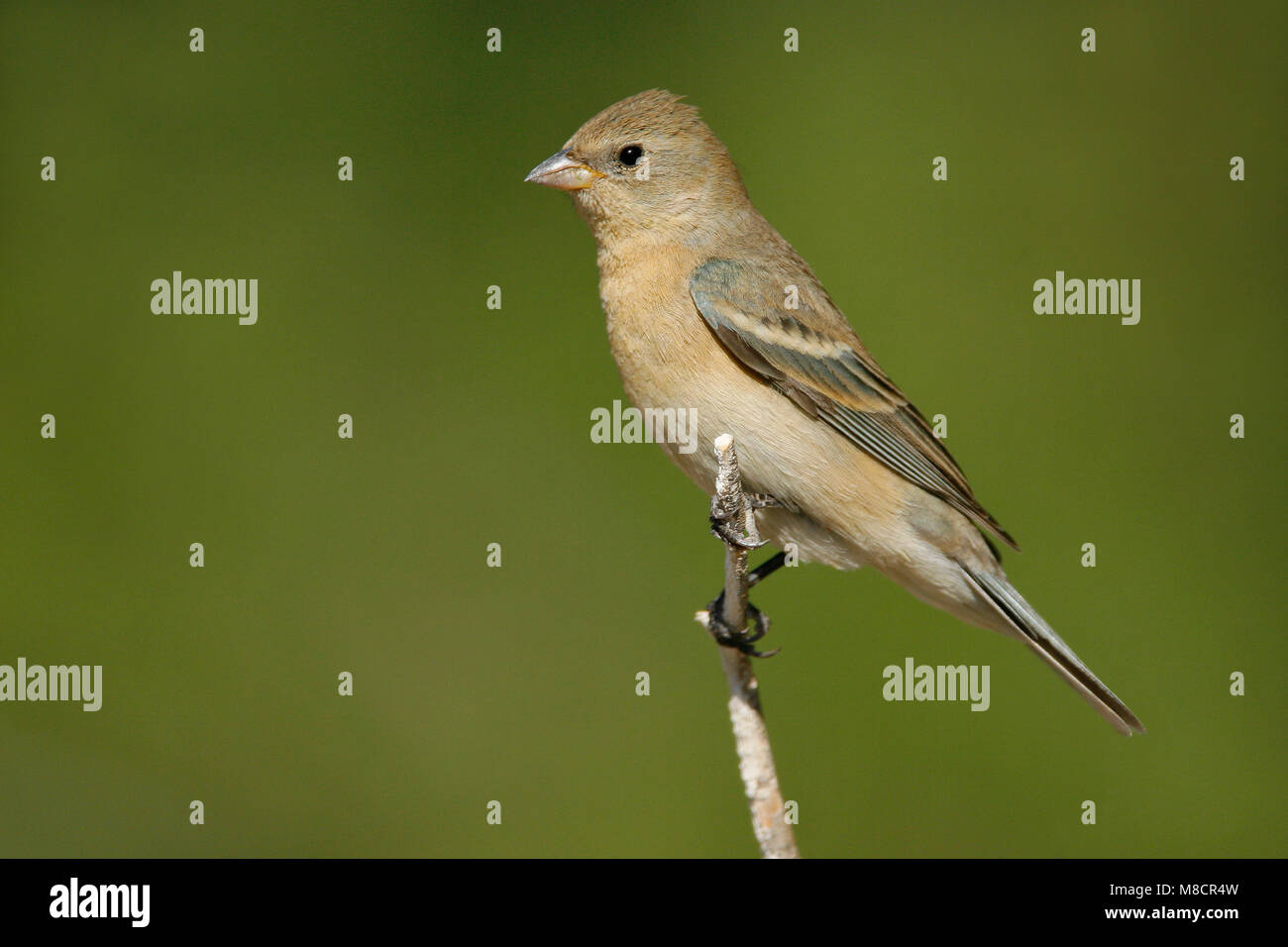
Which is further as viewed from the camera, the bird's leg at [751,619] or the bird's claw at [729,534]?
the bird's leg at [751,619]

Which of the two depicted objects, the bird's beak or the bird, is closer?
the bird

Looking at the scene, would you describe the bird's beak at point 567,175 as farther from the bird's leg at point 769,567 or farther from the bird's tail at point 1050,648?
the bird's tail at point 1050,648

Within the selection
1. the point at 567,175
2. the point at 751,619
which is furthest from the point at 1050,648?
the point at 567,175

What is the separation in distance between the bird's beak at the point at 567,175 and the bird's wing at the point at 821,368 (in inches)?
23.3

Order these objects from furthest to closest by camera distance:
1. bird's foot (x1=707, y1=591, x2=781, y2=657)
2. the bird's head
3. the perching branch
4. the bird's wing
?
the bird's head < the bird's wing < bird's foot (x1=707, y1=591, x2=781, y2=657) < the perching branch

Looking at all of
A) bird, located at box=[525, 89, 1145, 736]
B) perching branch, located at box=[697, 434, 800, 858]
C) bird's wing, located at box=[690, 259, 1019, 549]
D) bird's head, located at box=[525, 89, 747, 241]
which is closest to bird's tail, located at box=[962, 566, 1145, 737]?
bird, located at box=[525, 89, 1145, 736]

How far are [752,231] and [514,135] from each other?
2520 mm

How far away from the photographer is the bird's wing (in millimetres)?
4402

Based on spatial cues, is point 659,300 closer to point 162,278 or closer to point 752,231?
point 752,231

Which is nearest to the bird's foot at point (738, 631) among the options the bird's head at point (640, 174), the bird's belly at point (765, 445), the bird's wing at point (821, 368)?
the bird's belly at point (765, 445)

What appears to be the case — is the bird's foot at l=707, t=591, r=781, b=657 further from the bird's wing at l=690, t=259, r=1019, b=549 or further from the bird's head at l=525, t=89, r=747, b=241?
the bird's head at l=525, t=89, r=747, b=241

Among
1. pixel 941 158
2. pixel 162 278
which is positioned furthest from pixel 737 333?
pixel 162 278

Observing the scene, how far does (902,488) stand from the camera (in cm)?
454

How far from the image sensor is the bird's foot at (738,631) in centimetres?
420
